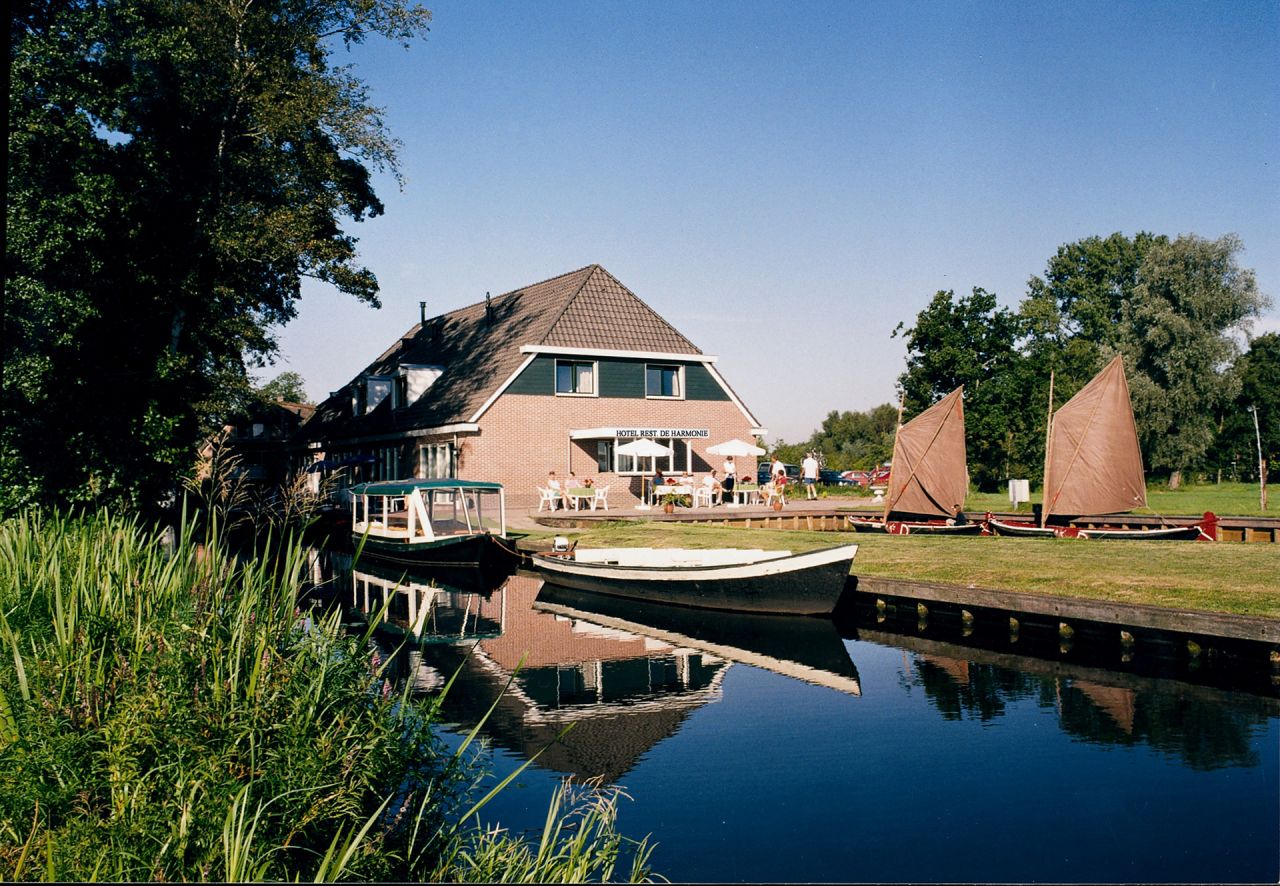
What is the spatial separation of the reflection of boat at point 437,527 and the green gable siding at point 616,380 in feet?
29.2

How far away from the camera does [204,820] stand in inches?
197

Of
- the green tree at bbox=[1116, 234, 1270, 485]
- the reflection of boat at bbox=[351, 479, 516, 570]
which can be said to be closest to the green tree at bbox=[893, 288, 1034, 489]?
the green tree at bbox=[1116, 234, 1270, 485]

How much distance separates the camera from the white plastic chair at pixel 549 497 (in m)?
33.9

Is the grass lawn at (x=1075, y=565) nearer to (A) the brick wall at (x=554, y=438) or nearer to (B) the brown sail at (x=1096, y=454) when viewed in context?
(B) the brown sail at (x=1096, y=454)

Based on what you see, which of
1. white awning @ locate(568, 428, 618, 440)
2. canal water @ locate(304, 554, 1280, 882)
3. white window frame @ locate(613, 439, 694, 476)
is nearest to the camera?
canal water @ locate(304, 554, 1280, 882)

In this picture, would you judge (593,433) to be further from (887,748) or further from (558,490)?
(887,748)

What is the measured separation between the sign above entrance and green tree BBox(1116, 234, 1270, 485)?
3146 cm

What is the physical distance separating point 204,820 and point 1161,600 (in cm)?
1344

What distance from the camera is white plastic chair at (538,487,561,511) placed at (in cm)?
3394

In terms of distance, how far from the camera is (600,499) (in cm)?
3531

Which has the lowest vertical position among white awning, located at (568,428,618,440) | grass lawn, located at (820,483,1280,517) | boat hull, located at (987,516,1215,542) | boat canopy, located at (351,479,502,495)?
boat hull, located at (987,516,1215,542)

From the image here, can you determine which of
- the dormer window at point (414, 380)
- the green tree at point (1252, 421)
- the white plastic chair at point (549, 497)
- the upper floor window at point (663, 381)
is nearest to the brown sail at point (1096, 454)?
the upper floor window at point (663, 381)

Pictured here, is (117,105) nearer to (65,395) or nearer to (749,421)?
(65,395)

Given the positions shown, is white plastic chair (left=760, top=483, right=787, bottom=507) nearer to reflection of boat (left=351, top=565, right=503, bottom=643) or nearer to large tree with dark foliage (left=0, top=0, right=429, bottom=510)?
reflection of boat (left=351, top=565, right=503, bottom=643)
